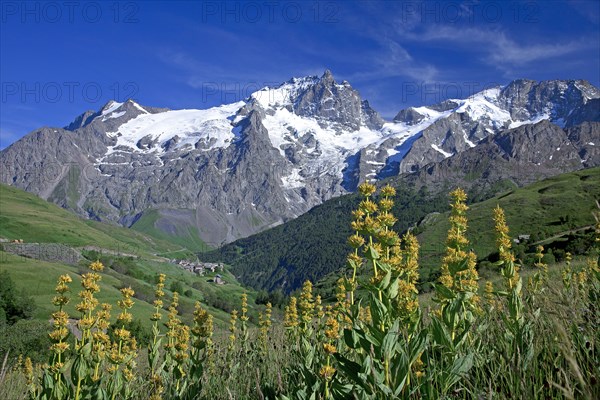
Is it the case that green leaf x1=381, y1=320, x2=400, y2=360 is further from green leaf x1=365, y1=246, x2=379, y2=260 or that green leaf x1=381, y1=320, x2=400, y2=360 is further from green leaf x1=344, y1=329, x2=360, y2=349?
green leaf x1=365, y1=246, x2=379, y2=260

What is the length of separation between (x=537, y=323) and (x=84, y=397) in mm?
6708

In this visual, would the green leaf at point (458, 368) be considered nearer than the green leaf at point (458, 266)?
Yes

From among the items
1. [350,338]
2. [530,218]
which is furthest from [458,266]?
[530,218]

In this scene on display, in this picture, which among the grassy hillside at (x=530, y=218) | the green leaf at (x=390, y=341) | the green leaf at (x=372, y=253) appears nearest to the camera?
the green leaf at (x=390, y=341)

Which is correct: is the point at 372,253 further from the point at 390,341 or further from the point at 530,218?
the point at 530,218

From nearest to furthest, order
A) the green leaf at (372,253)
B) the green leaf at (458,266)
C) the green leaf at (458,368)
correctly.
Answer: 1. the green leaf at (458,368)
2. the green leaf at (372,253)
3. the green leaf at (458,266)

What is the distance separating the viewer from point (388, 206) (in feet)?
18.5

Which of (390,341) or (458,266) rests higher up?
(458,266)

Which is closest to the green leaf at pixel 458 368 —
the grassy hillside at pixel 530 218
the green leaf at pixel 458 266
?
the green leaf at pixel 458 266

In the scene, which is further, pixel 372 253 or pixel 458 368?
pixel 372 253

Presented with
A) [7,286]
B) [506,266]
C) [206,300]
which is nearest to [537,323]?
→ [506,266]

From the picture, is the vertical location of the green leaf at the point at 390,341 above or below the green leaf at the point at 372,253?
below

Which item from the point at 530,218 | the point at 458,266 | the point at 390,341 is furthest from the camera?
the point at 530,218

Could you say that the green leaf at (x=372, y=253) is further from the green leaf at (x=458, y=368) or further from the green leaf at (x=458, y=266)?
the green leaf at (x=458, y=266)
